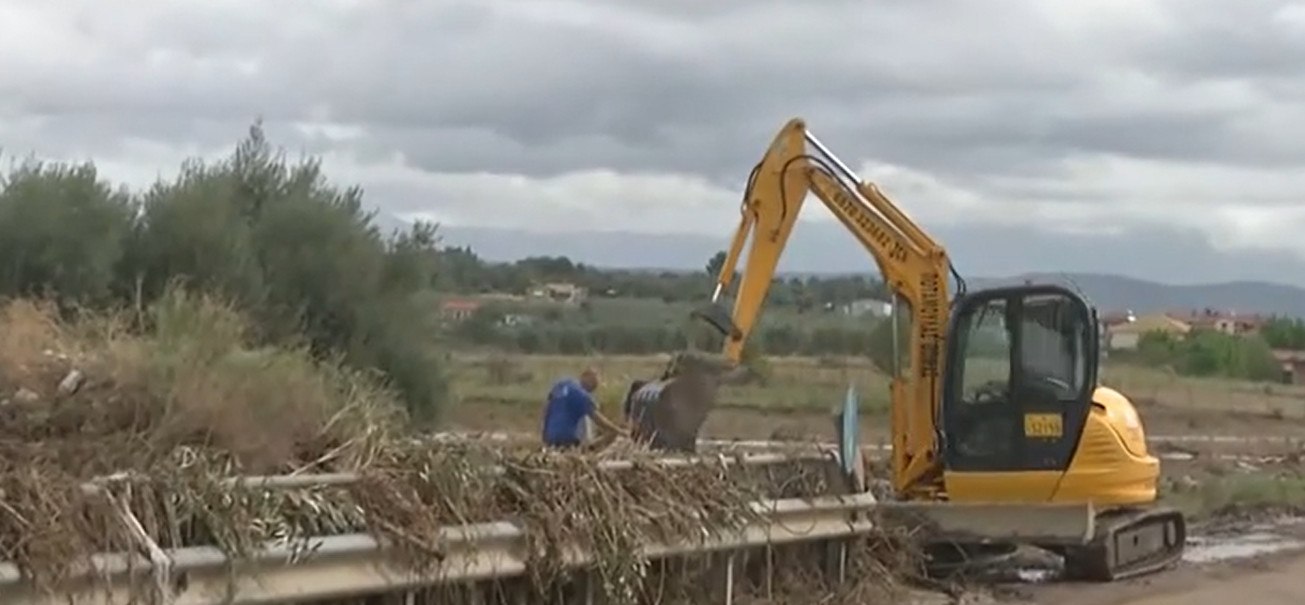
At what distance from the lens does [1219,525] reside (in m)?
26.4

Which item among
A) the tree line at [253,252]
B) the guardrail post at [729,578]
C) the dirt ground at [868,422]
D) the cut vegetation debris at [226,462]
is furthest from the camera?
the dirt ground at [868,422]

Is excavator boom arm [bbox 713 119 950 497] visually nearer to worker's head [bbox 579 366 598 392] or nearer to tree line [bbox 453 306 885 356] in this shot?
worker's head [bbox 579 366 598 392]

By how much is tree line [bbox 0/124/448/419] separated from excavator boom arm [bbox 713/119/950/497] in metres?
5.83

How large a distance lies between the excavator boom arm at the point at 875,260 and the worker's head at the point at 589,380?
1285mm

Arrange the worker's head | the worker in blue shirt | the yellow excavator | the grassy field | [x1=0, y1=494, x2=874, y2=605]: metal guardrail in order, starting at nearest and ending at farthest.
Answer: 1. [x1=0, y1=494, x2=874, y2=605]: metal guardrail
2. the worker in blue shirt
3. the worker's head
4. the yellow excavator
5. the grassy field

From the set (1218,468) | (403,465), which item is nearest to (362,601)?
(403,465)

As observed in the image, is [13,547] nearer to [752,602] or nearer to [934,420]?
[752,602]

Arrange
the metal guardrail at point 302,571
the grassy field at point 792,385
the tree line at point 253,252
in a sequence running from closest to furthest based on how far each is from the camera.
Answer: the metal guardrail at point 302,571, the tree line at point 253,252, the grassy field at point 792,385

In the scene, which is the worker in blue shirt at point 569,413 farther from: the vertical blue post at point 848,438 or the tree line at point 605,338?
→ the tree line at point 605,338

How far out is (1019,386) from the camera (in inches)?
779

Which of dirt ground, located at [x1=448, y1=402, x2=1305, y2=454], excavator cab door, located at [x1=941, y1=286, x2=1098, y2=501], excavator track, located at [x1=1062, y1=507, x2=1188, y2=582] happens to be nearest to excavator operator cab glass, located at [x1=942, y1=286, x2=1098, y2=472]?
excavator cab door, located at [x1=941, y1=286, x2=1098, y2=501]

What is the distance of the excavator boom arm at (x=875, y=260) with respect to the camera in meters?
20.3

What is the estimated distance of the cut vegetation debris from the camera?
9.94 metres

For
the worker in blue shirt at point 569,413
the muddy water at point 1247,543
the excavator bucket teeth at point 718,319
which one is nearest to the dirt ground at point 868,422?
the muddy water at point 1247,543
